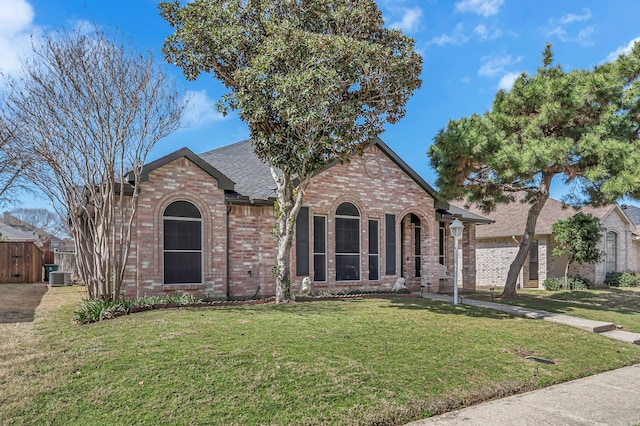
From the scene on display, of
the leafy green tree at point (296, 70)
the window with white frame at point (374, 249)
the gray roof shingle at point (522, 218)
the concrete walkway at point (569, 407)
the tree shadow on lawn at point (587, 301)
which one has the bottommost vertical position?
the tree shadow on lawn at point (587, 301)

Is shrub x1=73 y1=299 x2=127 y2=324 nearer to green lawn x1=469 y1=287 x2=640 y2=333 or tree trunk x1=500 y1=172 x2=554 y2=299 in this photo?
green lawn x1=469 y1=287 x2=640 y2=333

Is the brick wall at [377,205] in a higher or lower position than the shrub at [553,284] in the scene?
higher

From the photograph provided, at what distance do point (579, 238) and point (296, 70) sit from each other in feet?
53.3

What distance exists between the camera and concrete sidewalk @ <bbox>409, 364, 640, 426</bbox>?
5.12 m

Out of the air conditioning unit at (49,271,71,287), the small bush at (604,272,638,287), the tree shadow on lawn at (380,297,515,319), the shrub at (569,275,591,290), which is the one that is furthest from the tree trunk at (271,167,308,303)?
the small bush at (604,272,638,287)

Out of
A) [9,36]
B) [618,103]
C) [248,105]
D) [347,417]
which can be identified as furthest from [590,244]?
[9,36]

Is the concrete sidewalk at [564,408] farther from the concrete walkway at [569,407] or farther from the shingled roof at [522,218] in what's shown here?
the shingled roof at [522,218]

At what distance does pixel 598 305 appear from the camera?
1507 cm

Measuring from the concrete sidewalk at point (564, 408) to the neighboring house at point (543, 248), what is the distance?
666 inches

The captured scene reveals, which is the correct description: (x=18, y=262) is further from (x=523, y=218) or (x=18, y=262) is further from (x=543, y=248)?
(x=543, y=248)

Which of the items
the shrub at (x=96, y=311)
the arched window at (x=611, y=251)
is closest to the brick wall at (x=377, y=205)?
the shrub at (x=96, y=311)

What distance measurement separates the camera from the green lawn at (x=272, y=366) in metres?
4.80

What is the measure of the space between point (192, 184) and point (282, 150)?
324 centimetres

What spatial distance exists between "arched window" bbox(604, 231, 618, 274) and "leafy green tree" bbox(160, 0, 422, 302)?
18726 mm
